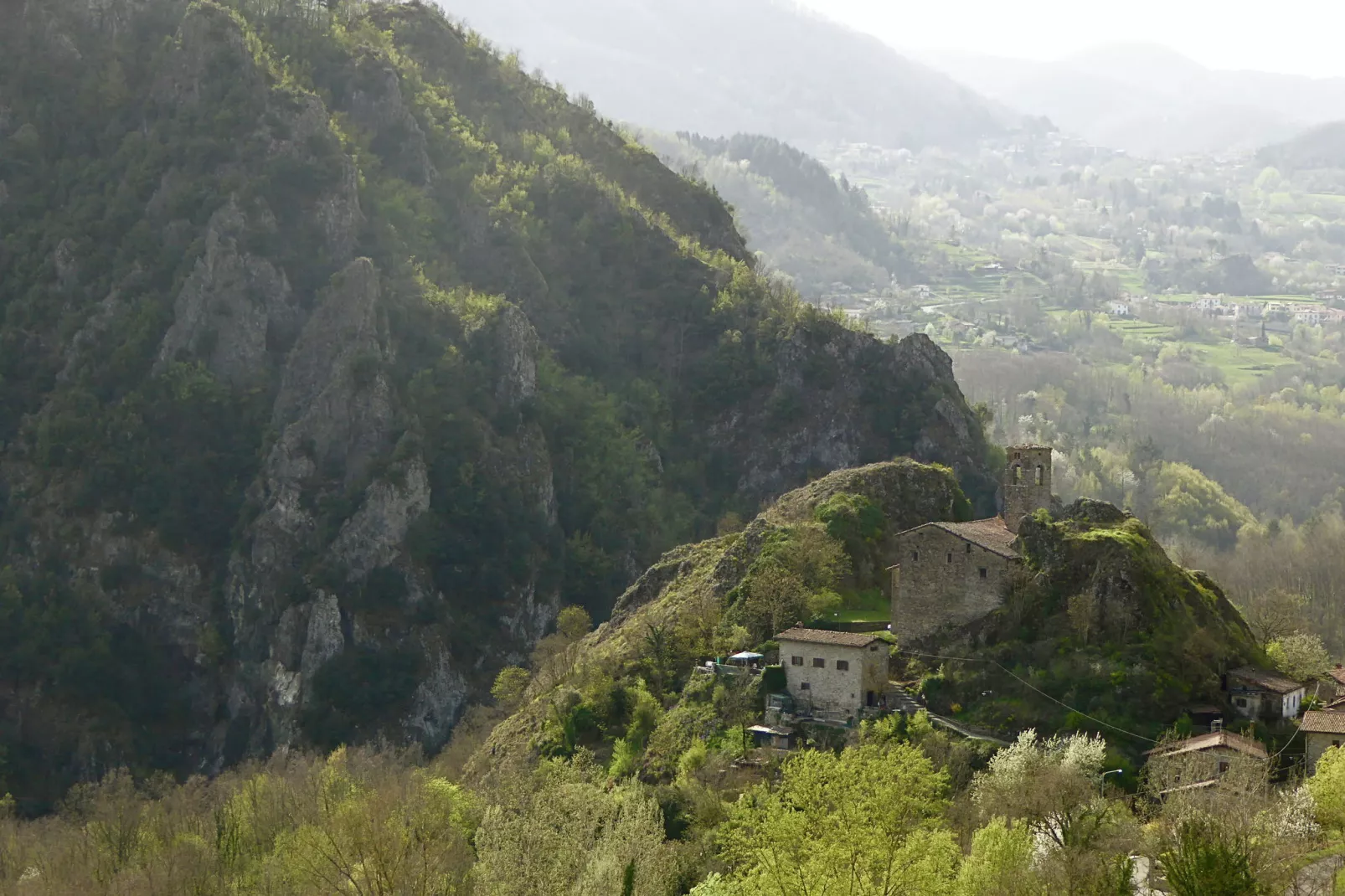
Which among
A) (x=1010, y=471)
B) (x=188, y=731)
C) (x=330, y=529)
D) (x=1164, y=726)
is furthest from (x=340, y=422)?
(x=1164, y=726)

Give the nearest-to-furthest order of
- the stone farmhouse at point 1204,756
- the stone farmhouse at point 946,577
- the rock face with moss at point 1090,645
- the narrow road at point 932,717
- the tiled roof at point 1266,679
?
the stone farmhouse at point 1204,756, the tiled roof at point 1266,679, the narrow road at point 932,717, the rock face with moss at point 1090,645, the stone farmhouse at point 946,577

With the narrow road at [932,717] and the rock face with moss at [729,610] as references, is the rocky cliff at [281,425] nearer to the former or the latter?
the rock face with moss at [729,610]

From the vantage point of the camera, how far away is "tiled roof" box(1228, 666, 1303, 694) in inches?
3004

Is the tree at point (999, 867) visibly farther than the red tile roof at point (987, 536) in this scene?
No

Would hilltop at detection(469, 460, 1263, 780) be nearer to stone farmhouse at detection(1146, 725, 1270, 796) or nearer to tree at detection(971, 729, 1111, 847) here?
stone farmhouse at detection(1146, 725, 1270, 796)

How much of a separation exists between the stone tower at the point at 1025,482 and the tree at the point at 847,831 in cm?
2140

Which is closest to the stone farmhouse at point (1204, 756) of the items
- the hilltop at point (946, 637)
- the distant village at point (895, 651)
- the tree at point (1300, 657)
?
the hilltop at point (946, 637)

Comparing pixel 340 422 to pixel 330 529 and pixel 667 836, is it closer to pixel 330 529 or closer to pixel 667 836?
pixel 330 529

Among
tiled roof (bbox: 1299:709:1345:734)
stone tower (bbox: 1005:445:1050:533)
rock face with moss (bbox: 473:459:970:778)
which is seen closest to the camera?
tiled roof (bbox: 1299:709:1345:734)

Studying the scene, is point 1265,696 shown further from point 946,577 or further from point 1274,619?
point 1274,619

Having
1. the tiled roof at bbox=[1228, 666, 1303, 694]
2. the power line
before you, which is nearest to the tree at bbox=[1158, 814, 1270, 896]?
the power line

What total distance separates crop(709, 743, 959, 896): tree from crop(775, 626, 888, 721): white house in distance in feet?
32.7

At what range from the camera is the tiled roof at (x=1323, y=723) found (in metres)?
71.9

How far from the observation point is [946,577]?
3280 inches
